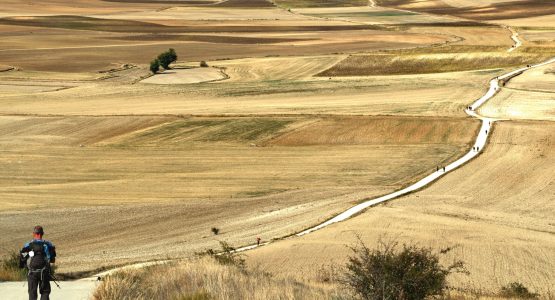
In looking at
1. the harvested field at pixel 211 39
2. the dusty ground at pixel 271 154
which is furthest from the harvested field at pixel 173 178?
the harvested field at pixel 211 39

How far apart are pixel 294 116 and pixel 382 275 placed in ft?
181

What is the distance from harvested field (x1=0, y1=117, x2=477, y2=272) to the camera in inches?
1447

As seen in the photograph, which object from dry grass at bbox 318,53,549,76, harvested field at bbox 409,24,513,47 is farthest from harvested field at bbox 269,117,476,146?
harvested field at bbox 409,24,513,47

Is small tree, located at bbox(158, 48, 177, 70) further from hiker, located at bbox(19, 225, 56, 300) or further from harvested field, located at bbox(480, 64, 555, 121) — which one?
hiker, located at bbox(19, 225, 56, 300)

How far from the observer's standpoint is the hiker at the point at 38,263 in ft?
55.2

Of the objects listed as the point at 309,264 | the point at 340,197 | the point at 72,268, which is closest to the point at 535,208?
the point at 340,197

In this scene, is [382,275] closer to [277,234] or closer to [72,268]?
[72,268]

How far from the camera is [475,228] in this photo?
119 ft

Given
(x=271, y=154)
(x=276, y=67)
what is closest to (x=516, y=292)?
(x=271, y=154)

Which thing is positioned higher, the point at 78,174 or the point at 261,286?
the point at 261,286

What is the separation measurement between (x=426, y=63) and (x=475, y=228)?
254ft

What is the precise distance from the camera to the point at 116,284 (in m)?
17.4

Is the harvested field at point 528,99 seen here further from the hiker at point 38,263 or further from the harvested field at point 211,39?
the hiker at point 38,263

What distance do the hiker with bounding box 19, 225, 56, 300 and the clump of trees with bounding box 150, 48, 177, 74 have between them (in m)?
101
